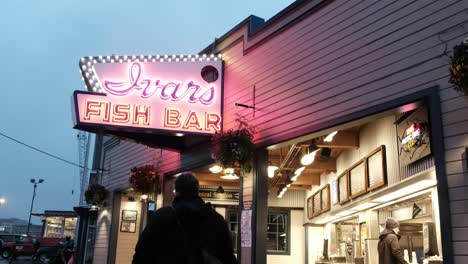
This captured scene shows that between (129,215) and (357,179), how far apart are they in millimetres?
7725

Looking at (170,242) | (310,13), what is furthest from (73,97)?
(170,242)

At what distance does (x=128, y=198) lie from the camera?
Result: 579 inches

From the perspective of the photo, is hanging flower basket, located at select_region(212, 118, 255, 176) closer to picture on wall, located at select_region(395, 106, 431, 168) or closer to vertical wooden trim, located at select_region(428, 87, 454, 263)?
picture on wall, located at select_region(395, 106, 431, 168)

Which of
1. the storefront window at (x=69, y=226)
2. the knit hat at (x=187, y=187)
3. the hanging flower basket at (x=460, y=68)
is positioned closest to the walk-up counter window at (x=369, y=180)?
the hanging flower basket at (x=460, y=68)

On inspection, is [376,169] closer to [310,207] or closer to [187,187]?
[187,187]

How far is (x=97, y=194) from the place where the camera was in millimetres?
15055

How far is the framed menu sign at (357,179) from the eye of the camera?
837 cm

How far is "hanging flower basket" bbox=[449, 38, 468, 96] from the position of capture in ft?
14.1

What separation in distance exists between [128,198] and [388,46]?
10493 mm

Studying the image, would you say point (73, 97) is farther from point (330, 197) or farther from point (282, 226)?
point (282, 226)

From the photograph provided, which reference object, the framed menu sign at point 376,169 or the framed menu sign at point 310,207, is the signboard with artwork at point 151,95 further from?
the framed menu sign at point 310,207

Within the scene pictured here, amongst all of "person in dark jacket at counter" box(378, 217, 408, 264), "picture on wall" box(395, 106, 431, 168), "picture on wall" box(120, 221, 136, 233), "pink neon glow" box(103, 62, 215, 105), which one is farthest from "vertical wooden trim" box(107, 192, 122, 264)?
"picture on wall" box(395, 106, 431, 168)

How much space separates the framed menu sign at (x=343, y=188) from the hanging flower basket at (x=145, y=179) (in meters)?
3.98

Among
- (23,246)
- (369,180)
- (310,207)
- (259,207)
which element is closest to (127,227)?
(310,207)
